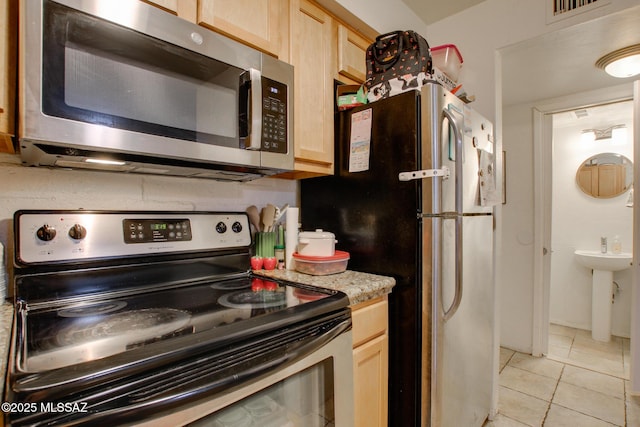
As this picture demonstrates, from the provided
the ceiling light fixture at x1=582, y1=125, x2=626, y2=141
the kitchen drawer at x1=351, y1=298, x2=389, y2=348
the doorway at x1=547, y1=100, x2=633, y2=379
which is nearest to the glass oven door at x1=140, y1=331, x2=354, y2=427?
the kitchen drawer at x1=351, y1=298, x2=389, y2=348

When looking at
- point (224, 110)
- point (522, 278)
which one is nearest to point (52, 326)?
point (224, 110)

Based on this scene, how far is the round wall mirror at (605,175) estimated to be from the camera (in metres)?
3.23

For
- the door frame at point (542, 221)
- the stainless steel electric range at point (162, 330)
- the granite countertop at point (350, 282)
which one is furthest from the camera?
the door frame at point (542, 221)

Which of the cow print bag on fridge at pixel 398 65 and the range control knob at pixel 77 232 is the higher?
the cow print bag on fridge at pixel 398 65

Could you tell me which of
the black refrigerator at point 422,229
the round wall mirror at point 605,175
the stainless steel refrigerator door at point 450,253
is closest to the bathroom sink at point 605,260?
the round wall mirror at point 605,175

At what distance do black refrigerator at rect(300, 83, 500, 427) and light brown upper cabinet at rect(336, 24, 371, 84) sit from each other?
0.85ft

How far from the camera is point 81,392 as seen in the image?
515mm

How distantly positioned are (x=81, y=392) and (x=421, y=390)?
1128 mm

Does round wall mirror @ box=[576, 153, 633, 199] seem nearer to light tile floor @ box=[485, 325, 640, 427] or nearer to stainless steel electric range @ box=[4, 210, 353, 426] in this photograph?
light tile floor @ box=[485, 325, 640, 427]

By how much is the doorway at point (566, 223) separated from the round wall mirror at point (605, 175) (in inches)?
2.5

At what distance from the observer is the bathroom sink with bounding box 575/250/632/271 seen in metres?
2.98

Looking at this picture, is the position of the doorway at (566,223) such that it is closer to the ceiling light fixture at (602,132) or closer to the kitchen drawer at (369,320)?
the ceiling light fixture at (602,132)

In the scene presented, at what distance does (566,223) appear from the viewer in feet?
11.7

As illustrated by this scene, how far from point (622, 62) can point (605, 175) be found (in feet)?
6.02
